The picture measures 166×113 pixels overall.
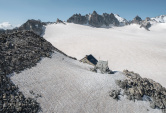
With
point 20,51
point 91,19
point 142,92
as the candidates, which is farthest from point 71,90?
point 91,19

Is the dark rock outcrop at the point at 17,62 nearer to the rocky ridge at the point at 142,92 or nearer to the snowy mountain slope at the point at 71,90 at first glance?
the snowy mountain slope at the point at 71,90

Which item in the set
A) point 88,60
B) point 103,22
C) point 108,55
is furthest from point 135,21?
point 88,60

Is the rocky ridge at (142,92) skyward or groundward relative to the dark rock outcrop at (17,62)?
groundward

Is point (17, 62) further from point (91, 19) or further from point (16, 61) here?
point (91, 19)

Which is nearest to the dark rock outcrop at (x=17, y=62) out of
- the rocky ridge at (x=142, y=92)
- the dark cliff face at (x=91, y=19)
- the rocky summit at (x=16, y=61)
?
the rocky summit at (x=16, y=61)

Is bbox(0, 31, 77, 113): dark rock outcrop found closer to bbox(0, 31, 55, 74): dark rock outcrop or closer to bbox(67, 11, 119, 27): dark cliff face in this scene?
bbox(0, 31, 55, 74): dark rock outcrop

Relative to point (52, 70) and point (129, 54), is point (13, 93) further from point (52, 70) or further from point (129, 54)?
point (129, 54)
